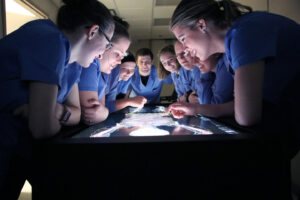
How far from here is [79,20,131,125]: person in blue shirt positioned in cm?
93

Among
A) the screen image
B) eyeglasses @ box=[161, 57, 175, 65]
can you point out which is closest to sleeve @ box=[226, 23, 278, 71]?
the screen image

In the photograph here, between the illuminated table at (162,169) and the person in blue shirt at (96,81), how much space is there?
0.38 m

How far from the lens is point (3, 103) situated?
55cm

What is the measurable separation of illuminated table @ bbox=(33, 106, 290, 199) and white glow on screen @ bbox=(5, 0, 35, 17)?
2763 mm

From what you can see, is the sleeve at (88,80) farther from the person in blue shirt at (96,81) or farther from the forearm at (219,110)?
the forearm at (219,110)

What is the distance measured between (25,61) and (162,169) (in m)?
0.47

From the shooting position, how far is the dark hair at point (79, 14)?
77cm

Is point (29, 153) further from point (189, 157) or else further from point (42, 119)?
point (189, 157)

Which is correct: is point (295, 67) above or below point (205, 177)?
above

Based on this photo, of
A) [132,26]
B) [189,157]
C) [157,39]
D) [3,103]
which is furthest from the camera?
[157,39]

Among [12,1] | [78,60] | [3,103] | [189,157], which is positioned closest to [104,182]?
[189,157]

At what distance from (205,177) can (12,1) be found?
2970 mm

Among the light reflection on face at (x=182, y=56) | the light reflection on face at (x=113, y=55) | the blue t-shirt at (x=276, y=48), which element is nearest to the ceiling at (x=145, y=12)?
the light reflection on face at (x=182, y=56)

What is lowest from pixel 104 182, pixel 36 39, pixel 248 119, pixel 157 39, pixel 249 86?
pixel 104 182
